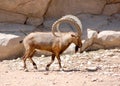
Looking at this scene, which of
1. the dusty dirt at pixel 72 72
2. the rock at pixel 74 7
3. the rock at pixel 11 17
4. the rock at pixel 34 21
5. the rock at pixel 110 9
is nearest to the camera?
the dusty dirt at pixel 72 72

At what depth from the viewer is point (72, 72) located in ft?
30.7


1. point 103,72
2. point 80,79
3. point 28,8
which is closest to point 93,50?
point 28,8

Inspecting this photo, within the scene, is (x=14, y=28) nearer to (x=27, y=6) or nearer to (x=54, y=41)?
(x=27, y=6)

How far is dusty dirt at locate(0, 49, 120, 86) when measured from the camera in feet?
27.4

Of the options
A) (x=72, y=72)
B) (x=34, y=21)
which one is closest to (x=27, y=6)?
(x=34, y=21)

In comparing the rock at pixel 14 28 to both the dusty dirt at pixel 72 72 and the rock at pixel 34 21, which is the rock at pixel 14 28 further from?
the dusty dirt at pixel 72 72

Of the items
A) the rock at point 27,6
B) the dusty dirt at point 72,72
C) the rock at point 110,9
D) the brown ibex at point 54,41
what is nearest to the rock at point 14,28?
the rock at point 27,6

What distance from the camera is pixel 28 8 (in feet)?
41.5

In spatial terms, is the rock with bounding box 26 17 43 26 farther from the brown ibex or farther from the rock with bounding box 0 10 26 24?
the brown ibex

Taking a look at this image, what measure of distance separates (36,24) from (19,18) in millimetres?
589

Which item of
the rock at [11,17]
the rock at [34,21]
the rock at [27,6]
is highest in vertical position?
the rock at [27,6]

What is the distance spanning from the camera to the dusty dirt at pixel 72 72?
329 inches

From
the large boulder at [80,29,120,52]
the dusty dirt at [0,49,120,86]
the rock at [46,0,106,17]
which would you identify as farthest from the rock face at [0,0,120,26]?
the dusty dirt at [0,49,120,86]

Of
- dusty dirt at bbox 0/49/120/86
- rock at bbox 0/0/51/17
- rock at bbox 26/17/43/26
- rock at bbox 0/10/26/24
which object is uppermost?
rock at bbox 0/0/51/17
